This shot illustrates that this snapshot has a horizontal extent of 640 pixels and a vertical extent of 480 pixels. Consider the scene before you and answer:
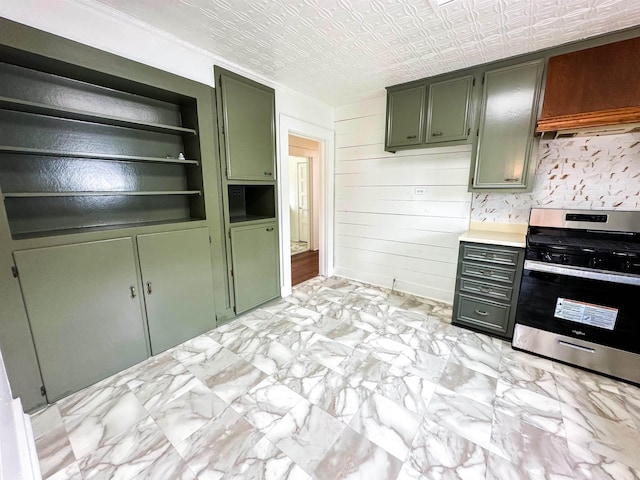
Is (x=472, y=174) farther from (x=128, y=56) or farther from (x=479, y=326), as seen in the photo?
(x=128, y=56)

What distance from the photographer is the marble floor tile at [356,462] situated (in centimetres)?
128

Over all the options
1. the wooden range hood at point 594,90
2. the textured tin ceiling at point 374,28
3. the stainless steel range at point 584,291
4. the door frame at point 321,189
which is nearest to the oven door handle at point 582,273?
the stainless steel range at point 584,291

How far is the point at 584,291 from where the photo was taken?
6.45 ft

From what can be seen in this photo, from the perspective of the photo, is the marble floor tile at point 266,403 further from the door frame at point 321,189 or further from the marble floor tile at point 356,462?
the door frame at point 321,189

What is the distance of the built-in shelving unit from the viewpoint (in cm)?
170

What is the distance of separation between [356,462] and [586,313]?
2.02m

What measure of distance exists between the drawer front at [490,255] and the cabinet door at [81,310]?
2939mm

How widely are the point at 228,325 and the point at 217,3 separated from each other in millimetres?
2644

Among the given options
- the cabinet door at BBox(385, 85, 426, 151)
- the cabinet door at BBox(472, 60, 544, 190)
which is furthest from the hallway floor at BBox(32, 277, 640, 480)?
the cabinet door at BBox(385, 85, 426, 151)

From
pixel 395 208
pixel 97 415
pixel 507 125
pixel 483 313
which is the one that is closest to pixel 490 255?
pixel 483 313

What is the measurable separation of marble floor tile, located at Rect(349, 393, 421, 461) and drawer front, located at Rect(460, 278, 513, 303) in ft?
4.71

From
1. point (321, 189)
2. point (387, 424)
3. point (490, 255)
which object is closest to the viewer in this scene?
point (387, 424)

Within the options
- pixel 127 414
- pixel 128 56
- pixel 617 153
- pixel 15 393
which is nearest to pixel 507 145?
pixel 617 153

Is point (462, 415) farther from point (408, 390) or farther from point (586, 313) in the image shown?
point (586, 313)
